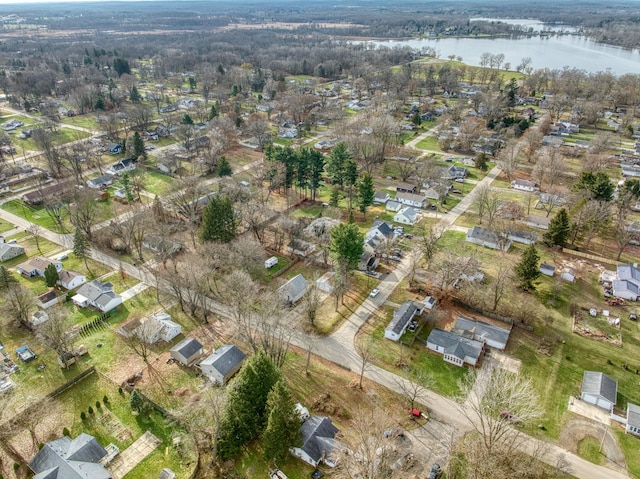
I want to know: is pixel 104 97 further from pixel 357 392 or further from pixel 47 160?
pixel 357 392

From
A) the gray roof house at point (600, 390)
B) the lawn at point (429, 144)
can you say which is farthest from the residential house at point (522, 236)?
the lawn at point (429, 144)

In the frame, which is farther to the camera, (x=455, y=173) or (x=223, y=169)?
(x=455, y=173)

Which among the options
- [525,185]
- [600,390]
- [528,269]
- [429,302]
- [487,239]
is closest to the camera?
[600,390]

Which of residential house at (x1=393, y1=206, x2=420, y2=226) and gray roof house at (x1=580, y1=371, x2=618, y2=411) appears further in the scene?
residential house at (x1=393, y1=206, x2=420, y2=226)

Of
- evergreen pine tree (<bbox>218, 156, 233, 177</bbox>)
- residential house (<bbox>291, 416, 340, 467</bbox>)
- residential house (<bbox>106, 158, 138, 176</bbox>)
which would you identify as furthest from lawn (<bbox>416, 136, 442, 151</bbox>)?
residential house (<bbox>291, 416, 340, 467</bbox>)

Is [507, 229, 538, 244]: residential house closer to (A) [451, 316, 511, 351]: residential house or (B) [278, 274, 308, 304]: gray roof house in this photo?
(A) [451, 316, 511, 351]: residential house

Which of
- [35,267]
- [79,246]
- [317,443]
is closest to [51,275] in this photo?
[79,246]

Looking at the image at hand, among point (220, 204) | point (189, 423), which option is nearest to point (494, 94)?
point (220, 204)

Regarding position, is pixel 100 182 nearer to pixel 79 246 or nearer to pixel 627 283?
pixel 79 246
